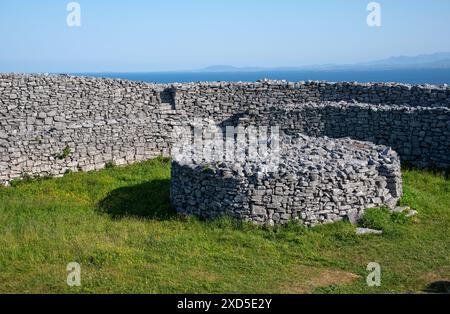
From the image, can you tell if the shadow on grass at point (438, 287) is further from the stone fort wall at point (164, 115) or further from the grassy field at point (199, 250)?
the stone fort wall at point (164, 115)

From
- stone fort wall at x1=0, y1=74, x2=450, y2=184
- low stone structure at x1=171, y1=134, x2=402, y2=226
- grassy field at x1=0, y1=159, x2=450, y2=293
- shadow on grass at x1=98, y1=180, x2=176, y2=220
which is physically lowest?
grassy field at x1=0, y1=159, x2=450, y2=293

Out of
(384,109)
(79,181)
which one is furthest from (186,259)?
(384,109)

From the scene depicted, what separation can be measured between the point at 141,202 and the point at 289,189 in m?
4.96

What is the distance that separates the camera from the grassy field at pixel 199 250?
396 inches

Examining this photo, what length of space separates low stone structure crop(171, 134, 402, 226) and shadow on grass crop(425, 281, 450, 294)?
11.4 feet

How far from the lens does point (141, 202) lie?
51.5ft

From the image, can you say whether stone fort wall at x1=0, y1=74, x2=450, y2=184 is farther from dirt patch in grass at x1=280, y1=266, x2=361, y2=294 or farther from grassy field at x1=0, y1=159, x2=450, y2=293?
dirt patch in grass at x1=280, y1=266, x2=361, y2=294

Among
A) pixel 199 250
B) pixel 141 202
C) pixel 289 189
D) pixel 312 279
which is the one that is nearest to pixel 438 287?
pixel 312 279

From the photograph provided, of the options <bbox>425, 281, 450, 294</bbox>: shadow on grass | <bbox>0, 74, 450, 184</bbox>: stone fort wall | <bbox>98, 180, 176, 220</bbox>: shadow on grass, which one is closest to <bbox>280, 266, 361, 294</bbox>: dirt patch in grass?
<bbox>425, 281, 450, 294</bbox>: shadow on grass

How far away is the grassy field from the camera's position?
33.0 feet

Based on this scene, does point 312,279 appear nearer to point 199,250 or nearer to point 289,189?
point 199,250

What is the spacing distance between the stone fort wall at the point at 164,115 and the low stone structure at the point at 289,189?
17.7 ft

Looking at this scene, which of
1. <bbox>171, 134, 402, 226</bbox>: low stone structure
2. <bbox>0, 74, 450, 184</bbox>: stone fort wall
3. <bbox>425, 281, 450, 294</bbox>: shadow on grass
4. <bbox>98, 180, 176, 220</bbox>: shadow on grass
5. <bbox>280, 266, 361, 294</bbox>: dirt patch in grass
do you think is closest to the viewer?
<bbox>425, 281, 450, 294</bbox>: shadow on grass
